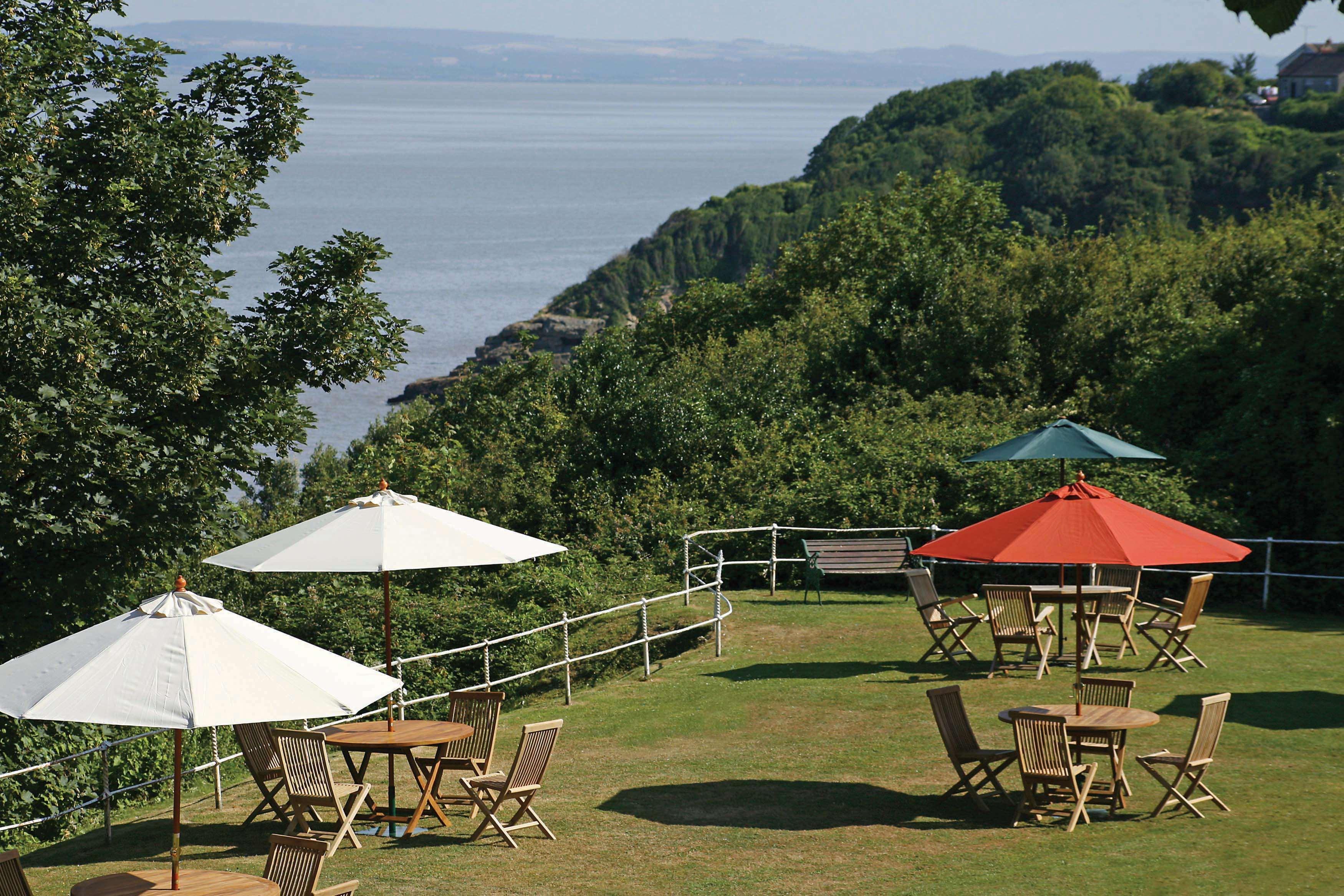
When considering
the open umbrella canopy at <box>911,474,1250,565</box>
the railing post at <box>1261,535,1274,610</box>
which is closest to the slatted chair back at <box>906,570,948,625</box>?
the open umbrella canopy at <box>911,474,1250,565</box>

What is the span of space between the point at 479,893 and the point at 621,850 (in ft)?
4.17

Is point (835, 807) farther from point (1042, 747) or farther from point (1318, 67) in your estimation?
point (1318, 67)

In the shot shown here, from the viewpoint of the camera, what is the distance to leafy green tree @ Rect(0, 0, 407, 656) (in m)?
13.5

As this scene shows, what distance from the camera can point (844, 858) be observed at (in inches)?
370

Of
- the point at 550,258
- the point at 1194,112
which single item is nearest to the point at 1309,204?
the point at 1194,112

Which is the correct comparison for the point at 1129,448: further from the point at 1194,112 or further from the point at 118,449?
the point at 1194,112

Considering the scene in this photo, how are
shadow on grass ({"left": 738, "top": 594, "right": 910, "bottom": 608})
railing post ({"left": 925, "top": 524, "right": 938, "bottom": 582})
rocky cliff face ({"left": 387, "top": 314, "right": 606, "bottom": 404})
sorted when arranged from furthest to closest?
1. rocky cliff face ({"left": 387, "top": 314, "right": 606, "bottom": 404})
2. railing post ({"left": 925, "top": 524, "right": 938, "bottom": 582})
3. shadow on grass ({"left": 738, "top": 594, "right": 910, "bottom": 608})

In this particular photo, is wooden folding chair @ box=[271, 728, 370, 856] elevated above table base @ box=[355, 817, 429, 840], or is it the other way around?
wooden folding chair @ box=[271, 728, 370, 856]

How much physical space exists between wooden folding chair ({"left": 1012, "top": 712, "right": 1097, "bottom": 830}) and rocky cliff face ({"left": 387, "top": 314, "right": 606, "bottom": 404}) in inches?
2910

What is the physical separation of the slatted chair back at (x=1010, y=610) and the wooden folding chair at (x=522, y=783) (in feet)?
20.0

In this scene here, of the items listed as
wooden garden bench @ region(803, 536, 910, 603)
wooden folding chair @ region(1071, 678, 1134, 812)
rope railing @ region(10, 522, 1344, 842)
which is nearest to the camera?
wooden folding chair @ region(1071, 678, 1134, 812)

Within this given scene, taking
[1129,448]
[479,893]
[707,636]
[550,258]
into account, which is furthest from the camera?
[550,258]

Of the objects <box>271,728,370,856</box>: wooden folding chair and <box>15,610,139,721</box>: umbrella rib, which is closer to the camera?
<box>15,610,139,721</box>: umbrella rib

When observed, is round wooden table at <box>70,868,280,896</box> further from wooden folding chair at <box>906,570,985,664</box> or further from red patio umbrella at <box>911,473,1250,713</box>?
wooden folding chair at <box>906,570,985,664</box>
